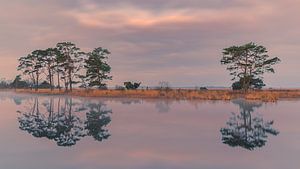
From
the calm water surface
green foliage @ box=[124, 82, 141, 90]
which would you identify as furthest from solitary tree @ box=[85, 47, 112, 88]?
the calm water surface

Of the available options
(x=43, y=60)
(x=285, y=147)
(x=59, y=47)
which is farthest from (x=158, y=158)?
(x=43, y=60)

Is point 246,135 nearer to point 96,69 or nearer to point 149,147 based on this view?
point 149,147

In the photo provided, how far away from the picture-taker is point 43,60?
79.1 metres

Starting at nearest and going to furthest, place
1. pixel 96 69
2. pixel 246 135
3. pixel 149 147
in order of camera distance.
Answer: pixel 149 147 → pixel 246 135 → pixel 96 69

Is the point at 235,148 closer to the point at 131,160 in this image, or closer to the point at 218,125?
the point at 131,160

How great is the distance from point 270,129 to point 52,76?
238 ft

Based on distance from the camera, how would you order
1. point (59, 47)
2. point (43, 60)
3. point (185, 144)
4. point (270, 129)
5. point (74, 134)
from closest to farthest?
point (185, 144)
point (74, 134)
point (270, 129)
point (59, 47)
point (43, 60)

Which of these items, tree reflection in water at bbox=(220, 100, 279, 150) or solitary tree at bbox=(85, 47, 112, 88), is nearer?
tree reflection in water at bbox=(220, 100, 279, 150)

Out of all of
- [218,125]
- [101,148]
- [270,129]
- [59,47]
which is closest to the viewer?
[101,148]

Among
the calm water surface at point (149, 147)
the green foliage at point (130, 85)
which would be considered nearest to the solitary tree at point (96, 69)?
the green foliage at point (130, 85)

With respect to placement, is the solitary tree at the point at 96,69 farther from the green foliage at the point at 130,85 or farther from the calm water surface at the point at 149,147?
the calm water surface at the point at 149,147

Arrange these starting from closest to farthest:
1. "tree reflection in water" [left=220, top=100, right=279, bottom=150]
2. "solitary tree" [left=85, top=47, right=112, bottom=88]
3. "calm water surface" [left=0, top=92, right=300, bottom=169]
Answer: "calm water surface" [left=0, top=92, right=300, bottom=169]
"tree reflection in water" [left=220, top=100, right=279, bottom=150]
"solitary tree" [left=85, top=47, right=112, bottom=88]

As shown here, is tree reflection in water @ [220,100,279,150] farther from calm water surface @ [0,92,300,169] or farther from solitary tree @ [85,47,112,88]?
solitary tree @ [85,47,112,88]

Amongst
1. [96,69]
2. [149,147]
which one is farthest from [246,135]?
[96,69]
